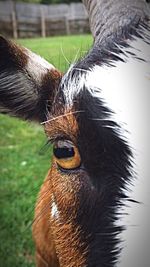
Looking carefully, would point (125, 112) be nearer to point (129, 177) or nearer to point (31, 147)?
point (129, 177)

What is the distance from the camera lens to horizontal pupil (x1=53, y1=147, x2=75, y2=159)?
2458 millimetres

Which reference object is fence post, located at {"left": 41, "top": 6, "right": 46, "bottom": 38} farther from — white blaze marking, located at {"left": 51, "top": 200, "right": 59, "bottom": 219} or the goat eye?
the goat eye

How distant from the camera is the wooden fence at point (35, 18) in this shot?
22562 millimetres

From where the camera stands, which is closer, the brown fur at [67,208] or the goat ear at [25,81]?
the brown fur at [67,208]

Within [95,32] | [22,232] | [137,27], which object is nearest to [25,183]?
[22,232]

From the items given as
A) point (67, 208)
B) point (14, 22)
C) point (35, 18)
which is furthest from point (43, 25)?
point (67, 208)

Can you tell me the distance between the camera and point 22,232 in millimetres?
5820

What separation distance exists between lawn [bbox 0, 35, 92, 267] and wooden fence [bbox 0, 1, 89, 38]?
13.2 meters

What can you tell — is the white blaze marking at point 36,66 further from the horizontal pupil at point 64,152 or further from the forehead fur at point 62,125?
the horizontal pupil at point 64,152

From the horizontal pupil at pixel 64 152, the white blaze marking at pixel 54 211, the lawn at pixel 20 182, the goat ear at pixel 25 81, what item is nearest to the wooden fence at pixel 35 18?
the lawn at pixel 20 182

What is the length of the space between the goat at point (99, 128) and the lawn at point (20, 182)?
404 mm

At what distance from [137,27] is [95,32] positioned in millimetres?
482

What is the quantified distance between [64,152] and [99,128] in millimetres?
248

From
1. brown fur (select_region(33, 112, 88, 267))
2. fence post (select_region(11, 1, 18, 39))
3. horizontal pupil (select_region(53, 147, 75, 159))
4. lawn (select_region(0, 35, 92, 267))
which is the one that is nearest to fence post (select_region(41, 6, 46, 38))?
fence post (select_region(11, 1, 18, 39))
